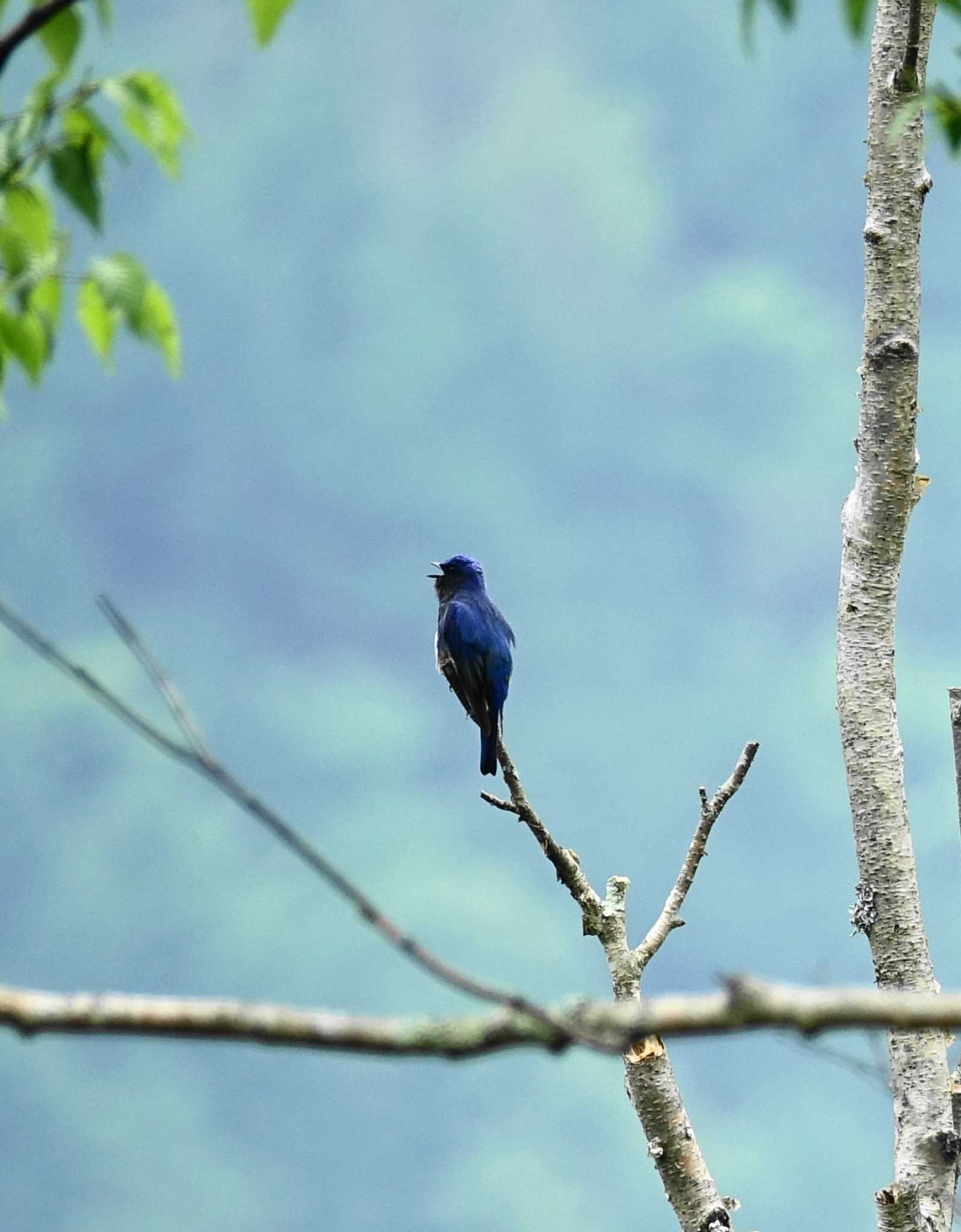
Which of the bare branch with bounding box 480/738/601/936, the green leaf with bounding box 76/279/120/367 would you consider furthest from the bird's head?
the green leaf with bounding box 76/279/120/367

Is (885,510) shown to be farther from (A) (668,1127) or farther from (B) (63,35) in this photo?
(B) (63,35)

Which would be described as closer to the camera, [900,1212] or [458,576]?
[900,1212]

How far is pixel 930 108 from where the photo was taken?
2.37 m

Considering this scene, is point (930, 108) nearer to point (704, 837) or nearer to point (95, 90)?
point (95, 90)

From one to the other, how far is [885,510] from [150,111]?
11.8ft

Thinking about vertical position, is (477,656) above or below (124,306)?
above

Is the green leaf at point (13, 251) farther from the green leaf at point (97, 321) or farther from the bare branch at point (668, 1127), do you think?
the bare branch at point (668, 1127)

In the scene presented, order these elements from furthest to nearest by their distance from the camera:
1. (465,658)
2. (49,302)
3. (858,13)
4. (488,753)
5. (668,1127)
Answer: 1. (465,658)
2. (488,753)
3. (668,1127)
4. (49,302)
5. (858,13)

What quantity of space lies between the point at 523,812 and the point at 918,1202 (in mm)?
1931

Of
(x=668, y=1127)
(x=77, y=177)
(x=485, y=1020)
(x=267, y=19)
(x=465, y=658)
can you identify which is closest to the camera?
(x=485, y=1020)

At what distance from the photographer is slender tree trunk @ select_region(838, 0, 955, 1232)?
201 inches

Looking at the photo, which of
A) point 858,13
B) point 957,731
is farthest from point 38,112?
point 957,731

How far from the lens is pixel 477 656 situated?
8.24m

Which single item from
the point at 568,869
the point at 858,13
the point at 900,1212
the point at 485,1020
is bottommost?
the point at 485,1020
